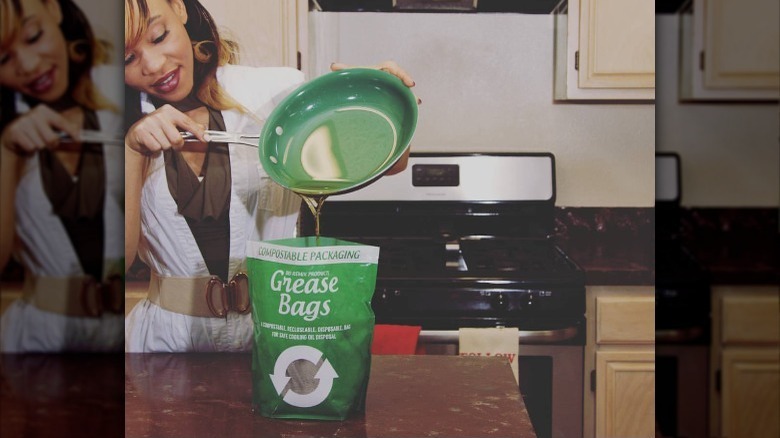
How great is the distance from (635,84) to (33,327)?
171 centimetres

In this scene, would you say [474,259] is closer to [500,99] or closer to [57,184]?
[500,99]

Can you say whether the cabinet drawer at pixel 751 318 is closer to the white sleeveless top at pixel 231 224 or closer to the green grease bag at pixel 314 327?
the green grease bag at pixel 314 327

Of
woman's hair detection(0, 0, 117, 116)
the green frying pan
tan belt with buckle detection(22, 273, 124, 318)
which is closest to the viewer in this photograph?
the green frying pan

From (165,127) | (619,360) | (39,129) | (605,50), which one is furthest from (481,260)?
(39,129)

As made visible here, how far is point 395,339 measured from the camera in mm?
1521

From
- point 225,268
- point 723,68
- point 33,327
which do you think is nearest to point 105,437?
point 33,327

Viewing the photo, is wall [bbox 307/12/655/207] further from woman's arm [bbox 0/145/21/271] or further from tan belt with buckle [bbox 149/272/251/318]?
woman's arm [bbox 0/145/21/271]

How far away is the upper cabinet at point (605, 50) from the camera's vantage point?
1.50 m

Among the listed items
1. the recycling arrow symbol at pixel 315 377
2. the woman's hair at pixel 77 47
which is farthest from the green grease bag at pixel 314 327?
the woman's hair at pixel 77 47

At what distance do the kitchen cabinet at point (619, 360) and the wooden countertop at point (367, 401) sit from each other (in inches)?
8.1

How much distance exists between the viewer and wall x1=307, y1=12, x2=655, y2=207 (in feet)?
4.91

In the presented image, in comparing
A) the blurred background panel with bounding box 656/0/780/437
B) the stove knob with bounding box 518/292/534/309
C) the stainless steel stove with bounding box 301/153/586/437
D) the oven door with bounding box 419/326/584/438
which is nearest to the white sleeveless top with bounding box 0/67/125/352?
the stainless steel stove with bounding box 301/153/586/437

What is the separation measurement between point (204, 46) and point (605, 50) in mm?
840

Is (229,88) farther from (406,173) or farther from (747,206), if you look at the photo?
(747,206)
